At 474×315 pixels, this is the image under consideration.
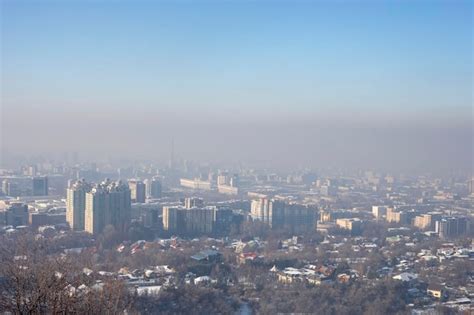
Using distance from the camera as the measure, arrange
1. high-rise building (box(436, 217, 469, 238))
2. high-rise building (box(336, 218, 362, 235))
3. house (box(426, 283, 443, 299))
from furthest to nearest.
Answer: high-rise building (box(336, 218, 362, 235)) < high-rise building (box(436, 217, 469, 238)) < house (box(426, 283, 443, 299))

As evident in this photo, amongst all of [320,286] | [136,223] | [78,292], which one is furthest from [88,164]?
[78,292]

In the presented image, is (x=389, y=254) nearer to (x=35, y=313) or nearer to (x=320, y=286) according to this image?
(x=320, y=286)

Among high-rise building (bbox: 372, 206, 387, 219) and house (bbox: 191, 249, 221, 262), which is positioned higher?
house (bbox: 191, 249, 221, 262)

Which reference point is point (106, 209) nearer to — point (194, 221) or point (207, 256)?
point (194, 221)

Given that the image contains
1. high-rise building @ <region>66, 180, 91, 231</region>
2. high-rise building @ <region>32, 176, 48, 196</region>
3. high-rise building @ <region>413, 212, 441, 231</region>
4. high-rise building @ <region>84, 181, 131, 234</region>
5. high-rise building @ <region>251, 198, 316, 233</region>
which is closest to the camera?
high-rise building @ <region>84, 181, 131, 234</region>

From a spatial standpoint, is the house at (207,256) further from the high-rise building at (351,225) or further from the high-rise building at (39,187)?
the high-rise building at (39,187)

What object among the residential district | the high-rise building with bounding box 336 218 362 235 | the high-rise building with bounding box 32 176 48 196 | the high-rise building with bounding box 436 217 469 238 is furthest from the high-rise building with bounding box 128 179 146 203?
the high-rise building with bounding box 436 217 469 238

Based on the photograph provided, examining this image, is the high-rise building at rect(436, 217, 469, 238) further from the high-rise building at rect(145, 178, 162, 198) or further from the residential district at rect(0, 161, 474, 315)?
the high-rise building at rect(145, 178, 162, 198)

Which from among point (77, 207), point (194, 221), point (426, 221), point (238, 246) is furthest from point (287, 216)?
point (77, 207)
